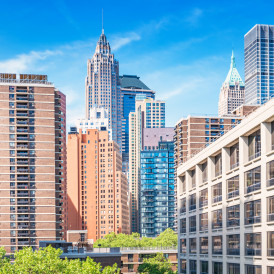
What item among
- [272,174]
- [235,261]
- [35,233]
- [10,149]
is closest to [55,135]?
[10,149]

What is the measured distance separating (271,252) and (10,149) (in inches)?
4305

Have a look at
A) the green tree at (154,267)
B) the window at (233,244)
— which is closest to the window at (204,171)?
the window at (233,244)

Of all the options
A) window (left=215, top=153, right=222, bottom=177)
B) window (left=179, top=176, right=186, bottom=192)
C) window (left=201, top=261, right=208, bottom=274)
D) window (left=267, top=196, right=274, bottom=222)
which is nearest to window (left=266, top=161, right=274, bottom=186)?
window (left=267, top=196, right=274, bottom=222)

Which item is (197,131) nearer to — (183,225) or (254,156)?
(183,225)

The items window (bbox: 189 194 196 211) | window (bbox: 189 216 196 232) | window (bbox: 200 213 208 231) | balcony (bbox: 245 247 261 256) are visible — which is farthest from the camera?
window (bbox: 189 194 196 211)

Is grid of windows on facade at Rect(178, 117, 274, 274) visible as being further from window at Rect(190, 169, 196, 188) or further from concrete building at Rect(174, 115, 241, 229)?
concrete building at Rect(174, 115, 241, 229)

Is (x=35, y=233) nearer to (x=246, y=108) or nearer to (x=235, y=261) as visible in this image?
(x=246, y=108)

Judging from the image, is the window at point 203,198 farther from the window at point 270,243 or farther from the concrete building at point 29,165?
the concrete building at point 29,165

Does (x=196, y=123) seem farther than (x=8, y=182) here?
Yes

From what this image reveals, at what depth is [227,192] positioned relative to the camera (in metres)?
74.2

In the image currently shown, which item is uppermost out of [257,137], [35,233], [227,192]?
[257,137]

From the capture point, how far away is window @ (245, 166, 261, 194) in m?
62.8

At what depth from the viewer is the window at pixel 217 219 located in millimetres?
77625

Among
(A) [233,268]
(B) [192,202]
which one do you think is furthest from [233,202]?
(B) [192,202]
